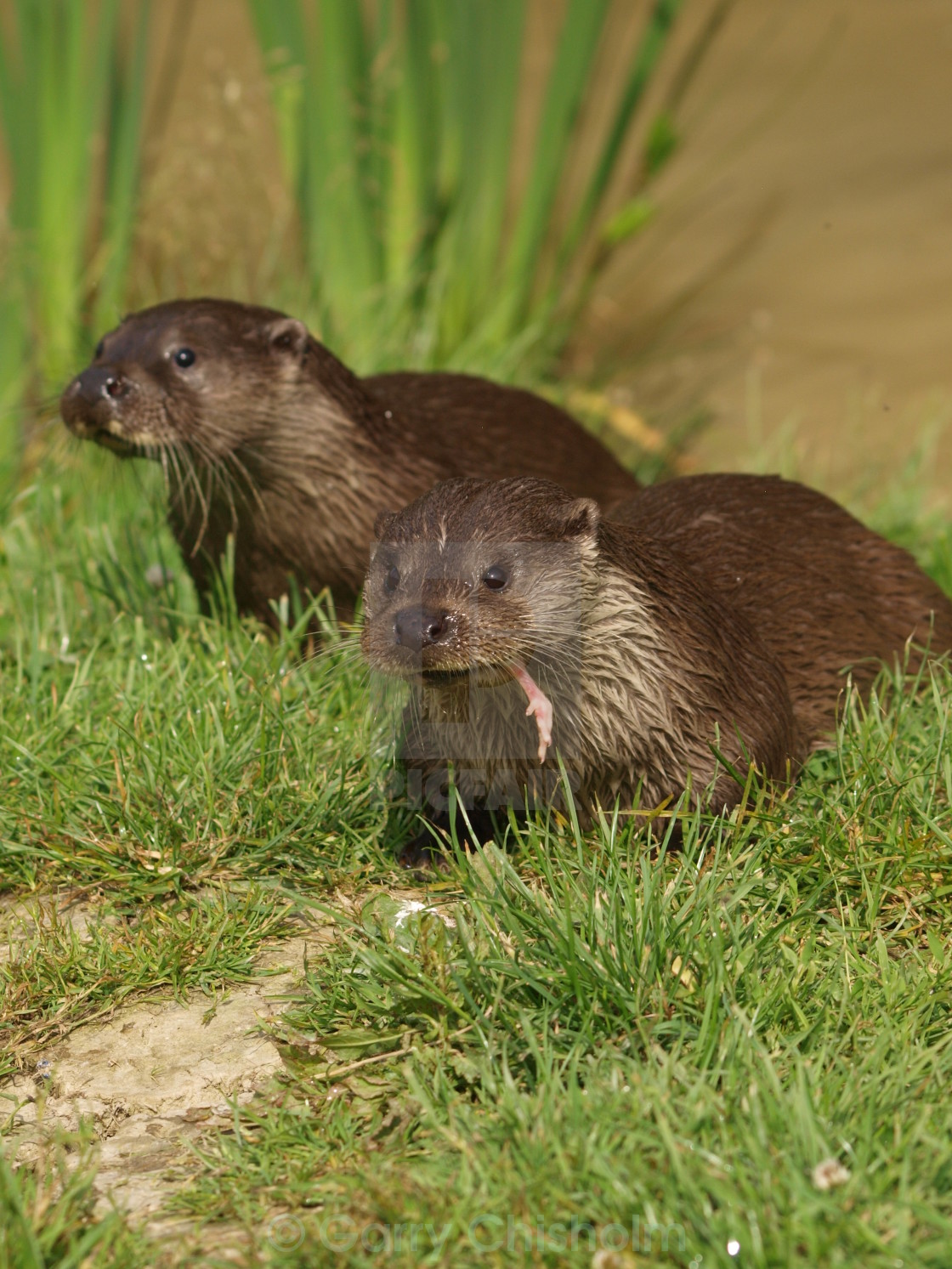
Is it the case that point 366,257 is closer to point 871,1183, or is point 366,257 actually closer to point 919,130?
point 919,130

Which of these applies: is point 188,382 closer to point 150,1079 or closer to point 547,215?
point 150,1079

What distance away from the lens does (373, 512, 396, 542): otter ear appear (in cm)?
242

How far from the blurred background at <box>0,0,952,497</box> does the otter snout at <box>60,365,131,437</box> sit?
1.22 feet

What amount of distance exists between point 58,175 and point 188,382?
71.1 inches

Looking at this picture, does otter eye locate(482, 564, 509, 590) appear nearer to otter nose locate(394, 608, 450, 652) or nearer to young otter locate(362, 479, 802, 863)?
young otter locate(362, 479, 802, 863)

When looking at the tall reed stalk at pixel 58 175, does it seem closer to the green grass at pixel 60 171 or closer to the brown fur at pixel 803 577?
the green grass at pixel 60 171

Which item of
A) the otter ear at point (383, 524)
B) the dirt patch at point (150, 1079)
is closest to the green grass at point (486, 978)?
the dirt patch at point (150, 1079)

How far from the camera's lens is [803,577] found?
2.90m

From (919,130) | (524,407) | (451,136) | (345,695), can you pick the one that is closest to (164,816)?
(345,695)

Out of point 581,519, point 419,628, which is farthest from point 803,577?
point 419,628

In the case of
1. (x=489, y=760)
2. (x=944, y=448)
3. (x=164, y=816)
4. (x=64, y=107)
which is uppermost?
(x=64, y=107)

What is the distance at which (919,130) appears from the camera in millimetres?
5816

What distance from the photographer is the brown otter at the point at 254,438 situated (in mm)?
3258

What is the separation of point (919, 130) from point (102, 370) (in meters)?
3.84
